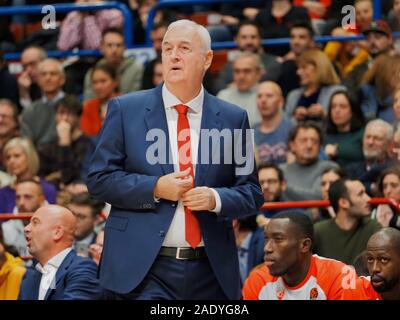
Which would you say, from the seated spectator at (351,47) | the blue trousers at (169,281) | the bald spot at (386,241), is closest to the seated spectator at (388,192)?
the bald spot at (386,241)

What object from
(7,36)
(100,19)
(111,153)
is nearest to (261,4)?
(100,19)

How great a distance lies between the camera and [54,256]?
6484 millimetres

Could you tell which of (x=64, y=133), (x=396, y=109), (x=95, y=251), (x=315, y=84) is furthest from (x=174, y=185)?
(x=64, y=133)

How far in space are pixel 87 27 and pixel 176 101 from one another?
233 inches

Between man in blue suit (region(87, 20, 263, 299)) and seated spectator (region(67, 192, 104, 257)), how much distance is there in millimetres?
2862

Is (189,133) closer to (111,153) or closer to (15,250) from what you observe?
(111,153)

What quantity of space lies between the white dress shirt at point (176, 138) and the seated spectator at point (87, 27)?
18.8 feet

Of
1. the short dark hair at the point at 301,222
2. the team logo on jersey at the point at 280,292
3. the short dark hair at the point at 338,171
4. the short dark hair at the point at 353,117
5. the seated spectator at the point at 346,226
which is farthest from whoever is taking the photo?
the short dark hair at the point at 353,117

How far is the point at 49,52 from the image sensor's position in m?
11.5

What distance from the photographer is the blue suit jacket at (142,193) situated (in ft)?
17.6

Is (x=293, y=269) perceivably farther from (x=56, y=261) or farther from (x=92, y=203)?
(x=92, y=203)

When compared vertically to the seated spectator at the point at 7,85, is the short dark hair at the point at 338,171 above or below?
below

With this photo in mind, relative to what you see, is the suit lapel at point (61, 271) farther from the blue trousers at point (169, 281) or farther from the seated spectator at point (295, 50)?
the seated spectator at point (295, 50)

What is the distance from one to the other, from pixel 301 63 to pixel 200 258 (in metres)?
4.61
